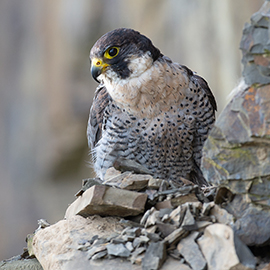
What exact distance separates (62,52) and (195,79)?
332 cm

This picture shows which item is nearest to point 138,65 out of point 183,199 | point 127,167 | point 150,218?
point 127,167

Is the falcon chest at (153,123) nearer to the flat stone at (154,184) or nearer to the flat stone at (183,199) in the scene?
the flat stone at (154,184)

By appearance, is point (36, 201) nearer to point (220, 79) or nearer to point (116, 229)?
point (220, 79)

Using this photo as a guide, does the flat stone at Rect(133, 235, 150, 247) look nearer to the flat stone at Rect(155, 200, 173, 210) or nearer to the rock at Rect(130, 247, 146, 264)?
the rock at Rect(130, 247, 146, 264)

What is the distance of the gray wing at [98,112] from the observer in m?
2.90

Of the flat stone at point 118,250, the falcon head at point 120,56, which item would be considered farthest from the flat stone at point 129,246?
the falcon head at point 120,56

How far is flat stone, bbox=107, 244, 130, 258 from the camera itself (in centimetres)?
145

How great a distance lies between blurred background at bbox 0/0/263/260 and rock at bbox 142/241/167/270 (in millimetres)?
3822

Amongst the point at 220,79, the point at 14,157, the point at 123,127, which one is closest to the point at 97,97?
the point at 123,127

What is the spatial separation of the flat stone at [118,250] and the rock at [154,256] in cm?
9

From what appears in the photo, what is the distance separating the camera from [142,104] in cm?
255

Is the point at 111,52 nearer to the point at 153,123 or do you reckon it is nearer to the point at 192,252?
the point at 153,123

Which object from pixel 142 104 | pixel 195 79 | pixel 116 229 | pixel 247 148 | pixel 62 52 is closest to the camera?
pixel 247 148

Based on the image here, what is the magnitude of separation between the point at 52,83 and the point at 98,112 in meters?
2.96
